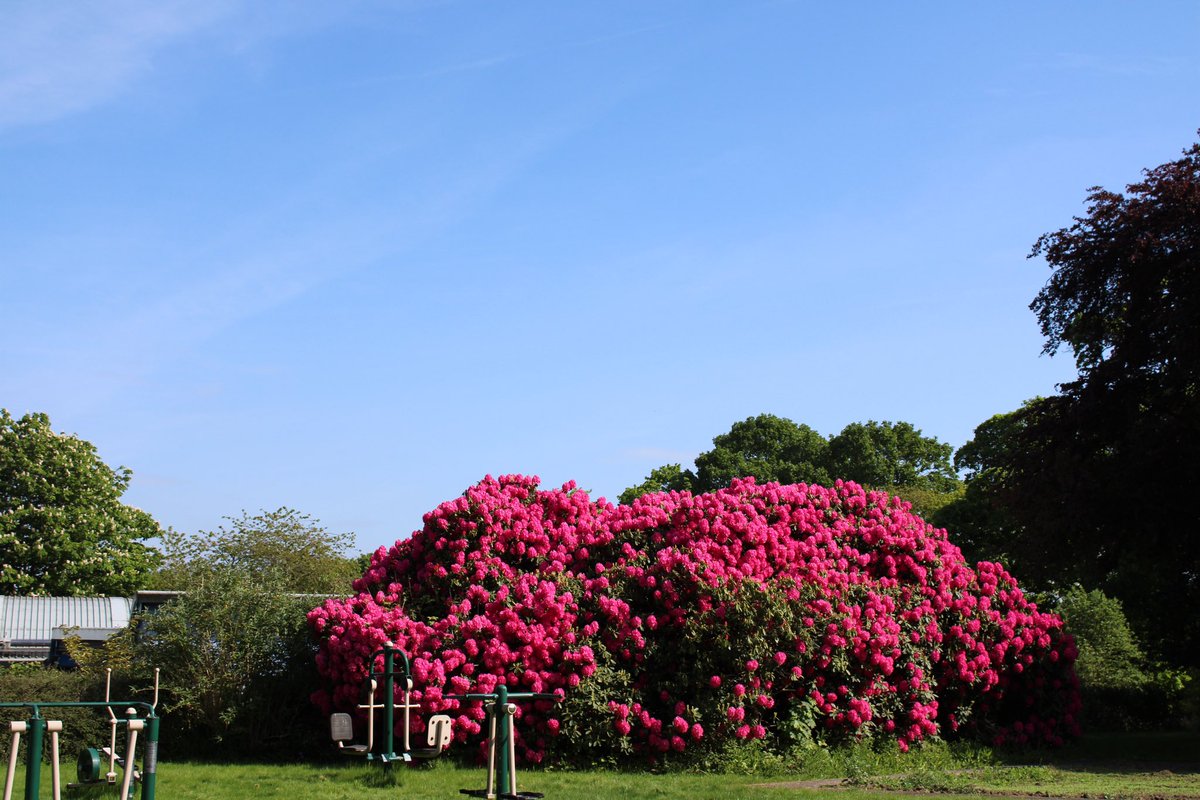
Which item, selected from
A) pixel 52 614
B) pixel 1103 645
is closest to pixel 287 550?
pixel 52 614

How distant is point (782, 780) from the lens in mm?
13023

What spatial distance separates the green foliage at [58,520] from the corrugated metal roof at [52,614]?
8910 millimetres

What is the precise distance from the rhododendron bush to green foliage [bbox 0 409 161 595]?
84.5ft

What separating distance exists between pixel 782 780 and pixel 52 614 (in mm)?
22065

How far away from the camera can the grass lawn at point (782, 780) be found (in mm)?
11562

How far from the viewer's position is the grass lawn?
455 inches

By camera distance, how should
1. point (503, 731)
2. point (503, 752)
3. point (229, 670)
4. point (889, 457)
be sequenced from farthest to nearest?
point (889, 457) → point (229, 670) → point (503, 731) → point (503, 752)

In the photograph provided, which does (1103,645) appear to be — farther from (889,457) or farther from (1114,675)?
(889,457)

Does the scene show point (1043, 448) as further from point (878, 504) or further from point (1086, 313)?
point (878, 504)

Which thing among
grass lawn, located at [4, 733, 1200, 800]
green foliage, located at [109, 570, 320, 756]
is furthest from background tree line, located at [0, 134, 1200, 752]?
grass lawn, located at [4, 733, 1200, 800]

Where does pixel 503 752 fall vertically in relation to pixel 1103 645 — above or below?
below

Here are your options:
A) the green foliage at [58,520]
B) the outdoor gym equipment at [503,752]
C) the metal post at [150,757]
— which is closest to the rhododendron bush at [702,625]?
the outdoor gym equipment at [503,752]

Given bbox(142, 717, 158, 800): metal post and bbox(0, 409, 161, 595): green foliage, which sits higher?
bbox(0, 409, 161, 595): green foliage

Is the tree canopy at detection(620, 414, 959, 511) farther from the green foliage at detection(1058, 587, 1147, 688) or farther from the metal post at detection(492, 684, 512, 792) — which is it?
the metal post at detection(492, 684, 512, 792)
